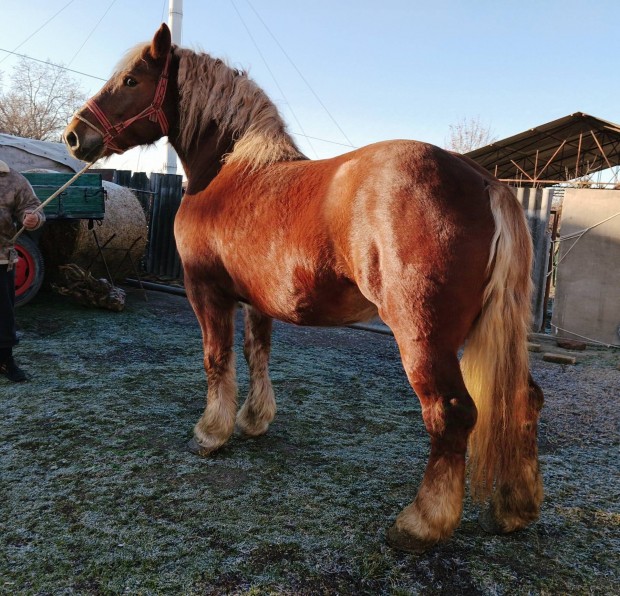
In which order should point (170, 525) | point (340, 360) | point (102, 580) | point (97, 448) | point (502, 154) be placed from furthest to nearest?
point (502, 154), point (340, 360), point (97, 448), point (170, 525), point (102, 580)

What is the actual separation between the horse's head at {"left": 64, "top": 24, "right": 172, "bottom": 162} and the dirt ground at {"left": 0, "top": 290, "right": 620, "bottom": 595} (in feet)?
5.69

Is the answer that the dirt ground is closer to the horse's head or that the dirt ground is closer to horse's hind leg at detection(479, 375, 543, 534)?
horse's hind leg at detection(479, 375, 543, 534)

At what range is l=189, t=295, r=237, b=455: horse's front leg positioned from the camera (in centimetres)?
267

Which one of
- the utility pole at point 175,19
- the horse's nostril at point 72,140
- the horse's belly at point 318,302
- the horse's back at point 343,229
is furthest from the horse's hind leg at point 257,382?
the utility pole at point 175,19

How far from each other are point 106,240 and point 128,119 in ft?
15.4

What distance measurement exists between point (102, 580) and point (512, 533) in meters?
1.63

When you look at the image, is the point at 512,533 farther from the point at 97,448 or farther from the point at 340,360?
the point at 340,360

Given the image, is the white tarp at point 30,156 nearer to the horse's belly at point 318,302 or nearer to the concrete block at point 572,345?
the horse's belly at point 318,302

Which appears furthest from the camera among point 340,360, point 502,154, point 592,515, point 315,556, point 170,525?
point 502,154

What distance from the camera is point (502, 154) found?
41.3 ft

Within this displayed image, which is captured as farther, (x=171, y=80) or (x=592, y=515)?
(x=171, y=80)

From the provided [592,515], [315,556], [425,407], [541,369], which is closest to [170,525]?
[315,556]

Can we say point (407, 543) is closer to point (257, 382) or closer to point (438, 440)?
point (438, 440)

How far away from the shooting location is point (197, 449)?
2643 mm
